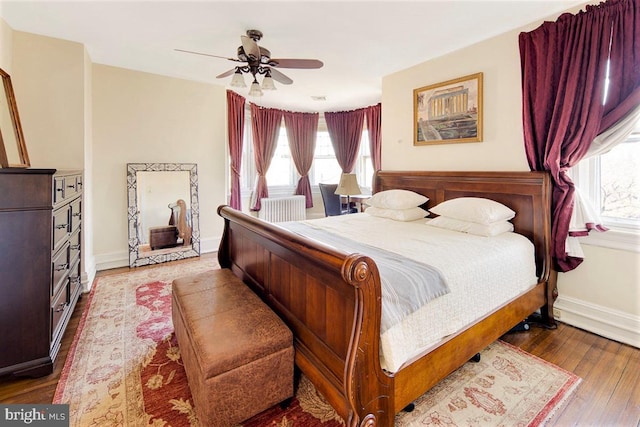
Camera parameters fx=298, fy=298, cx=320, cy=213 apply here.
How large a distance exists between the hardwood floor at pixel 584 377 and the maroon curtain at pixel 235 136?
2.81 m

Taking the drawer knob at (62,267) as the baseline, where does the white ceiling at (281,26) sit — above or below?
Result: above

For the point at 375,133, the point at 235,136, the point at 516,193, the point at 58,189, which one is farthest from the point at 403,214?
the point at 235,136

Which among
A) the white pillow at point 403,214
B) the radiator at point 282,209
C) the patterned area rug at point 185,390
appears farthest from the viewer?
the radiator at point 282,209

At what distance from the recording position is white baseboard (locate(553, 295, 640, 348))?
2.21m

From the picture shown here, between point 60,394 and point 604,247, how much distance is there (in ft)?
12.6

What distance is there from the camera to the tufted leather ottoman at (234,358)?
133cm

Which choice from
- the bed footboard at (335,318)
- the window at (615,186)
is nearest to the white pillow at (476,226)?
the window at (615,186)

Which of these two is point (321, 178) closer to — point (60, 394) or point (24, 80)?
point (24, 80)

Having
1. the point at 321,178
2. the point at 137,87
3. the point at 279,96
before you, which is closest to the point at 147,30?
the point at 137,87

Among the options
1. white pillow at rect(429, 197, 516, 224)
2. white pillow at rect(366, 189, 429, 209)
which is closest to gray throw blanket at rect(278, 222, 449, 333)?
white pillow at rect(429, 197, 516, 224)

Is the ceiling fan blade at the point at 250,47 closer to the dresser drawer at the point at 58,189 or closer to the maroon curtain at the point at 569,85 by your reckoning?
the dresser drawer at the point at 58,189

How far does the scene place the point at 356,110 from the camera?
18.9 ft

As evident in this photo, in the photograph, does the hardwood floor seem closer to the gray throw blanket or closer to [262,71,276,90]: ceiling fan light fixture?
the gray throw blanket

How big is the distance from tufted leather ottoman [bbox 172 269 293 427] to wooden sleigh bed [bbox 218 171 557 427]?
6.0 inches
